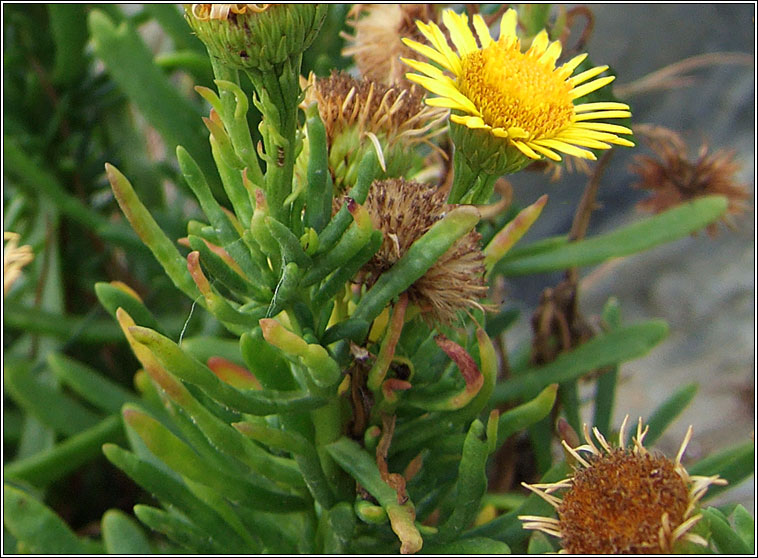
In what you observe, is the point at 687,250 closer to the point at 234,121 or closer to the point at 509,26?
the point at 509,26

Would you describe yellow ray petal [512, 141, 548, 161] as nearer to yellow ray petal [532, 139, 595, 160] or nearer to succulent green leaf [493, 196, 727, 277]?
yellow ray petal [532, 139, 595, 160]

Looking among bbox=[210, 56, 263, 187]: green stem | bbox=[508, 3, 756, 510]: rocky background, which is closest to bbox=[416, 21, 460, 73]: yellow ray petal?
bbox=[210, 56, 263, 187]: green stem

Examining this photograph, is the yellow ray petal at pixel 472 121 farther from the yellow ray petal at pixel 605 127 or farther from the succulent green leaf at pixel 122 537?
the succulent green leaf at pixel 122 537

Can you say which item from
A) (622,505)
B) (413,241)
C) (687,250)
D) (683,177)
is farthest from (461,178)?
(687,250)

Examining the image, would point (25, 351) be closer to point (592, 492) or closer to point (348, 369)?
point (348, 369)

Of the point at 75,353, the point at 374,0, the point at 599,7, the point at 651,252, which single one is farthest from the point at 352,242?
the point at 651,252

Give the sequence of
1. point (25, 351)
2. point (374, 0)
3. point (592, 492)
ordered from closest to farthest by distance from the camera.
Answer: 1. point (592, 492)
2. point (374, 0)
3. point (25, 351)
